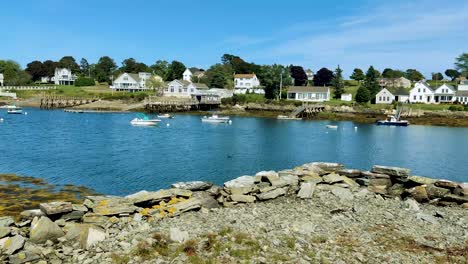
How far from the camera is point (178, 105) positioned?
127125 millimetres

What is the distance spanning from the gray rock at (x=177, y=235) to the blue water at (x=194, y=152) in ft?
51.4

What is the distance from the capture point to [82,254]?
1363 cm

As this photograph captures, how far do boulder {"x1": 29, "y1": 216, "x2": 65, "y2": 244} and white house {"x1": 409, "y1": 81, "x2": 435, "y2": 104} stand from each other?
141 m

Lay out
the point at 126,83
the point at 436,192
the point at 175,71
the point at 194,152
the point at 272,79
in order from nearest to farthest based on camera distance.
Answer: the point at 436,192 → the point at 194,152 → the point at 272,79 → the point at 126,83 → the point at 175,71

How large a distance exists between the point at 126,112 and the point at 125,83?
53517mm

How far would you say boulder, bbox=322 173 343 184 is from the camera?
21134 mm

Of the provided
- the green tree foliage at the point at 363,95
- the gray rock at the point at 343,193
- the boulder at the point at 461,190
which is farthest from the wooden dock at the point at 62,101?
the boulder at the point at 461,190

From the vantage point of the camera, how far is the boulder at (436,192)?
20.3m

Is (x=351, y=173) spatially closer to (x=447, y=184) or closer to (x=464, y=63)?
(x=447, y=184)

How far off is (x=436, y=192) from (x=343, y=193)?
4874mm

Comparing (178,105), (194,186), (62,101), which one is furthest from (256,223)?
(62,101)

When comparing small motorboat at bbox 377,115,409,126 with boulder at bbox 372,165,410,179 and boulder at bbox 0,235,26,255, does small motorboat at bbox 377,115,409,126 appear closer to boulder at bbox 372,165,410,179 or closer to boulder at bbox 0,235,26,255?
boulder at bbox 372,165,410,179

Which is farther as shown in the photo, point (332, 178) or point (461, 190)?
point (332, 178)

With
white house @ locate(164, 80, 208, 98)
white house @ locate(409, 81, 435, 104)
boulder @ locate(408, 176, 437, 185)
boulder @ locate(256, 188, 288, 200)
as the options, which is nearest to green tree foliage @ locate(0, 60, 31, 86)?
white house @ locate(164, 80, 208, 98)
